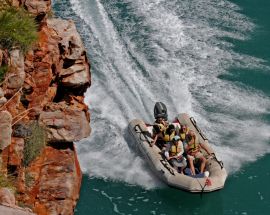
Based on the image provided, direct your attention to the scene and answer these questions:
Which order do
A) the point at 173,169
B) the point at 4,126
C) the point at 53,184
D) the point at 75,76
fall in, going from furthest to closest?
the point at 173,169, the point at 75,76, the point at 53,184, the point at 4,126

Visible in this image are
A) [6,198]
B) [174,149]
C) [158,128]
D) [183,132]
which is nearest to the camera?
[6,198]

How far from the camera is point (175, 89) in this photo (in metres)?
22.4

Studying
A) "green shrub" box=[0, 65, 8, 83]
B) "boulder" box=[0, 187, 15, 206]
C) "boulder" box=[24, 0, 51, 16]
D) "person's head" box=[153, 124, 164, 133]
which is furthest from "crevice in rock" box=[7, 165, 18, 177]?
"person's head" box=[153, 124, 164, 133]

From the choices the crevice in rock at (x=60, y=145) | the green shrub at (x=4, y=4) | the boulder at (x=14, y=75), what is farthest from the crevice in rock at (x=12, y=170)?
the green shrub at (x=4, y=4)

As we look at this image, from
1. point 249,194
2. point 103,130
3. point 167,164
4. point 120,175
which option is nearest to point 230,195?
point 249,194

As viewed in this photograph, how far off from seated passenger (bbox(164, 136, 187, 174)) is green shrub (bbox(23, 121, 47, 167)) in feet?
26.7

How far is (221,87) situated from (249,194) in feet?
18.2

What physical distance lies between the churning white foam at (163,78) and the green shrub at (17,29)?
30.6 feet

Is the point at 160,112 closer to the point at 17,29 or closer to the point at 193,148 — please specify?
the point at 193,148

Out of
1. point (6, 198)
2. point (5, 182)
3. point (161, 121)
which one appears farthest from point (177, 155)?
point (6, 198)

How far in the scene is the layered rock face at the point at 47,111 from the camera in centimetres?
945

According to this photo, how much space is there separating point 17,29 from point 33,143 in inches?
73.4

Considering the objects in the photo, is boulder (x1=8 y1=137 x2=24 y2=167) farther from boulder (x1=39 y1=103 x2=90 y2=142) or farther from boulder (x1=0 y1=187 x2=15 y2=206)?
boulder (x1=0 y1=187 x2=15 y2=206)

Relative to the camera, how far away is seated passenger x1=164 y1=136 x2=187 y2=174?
1814cm
